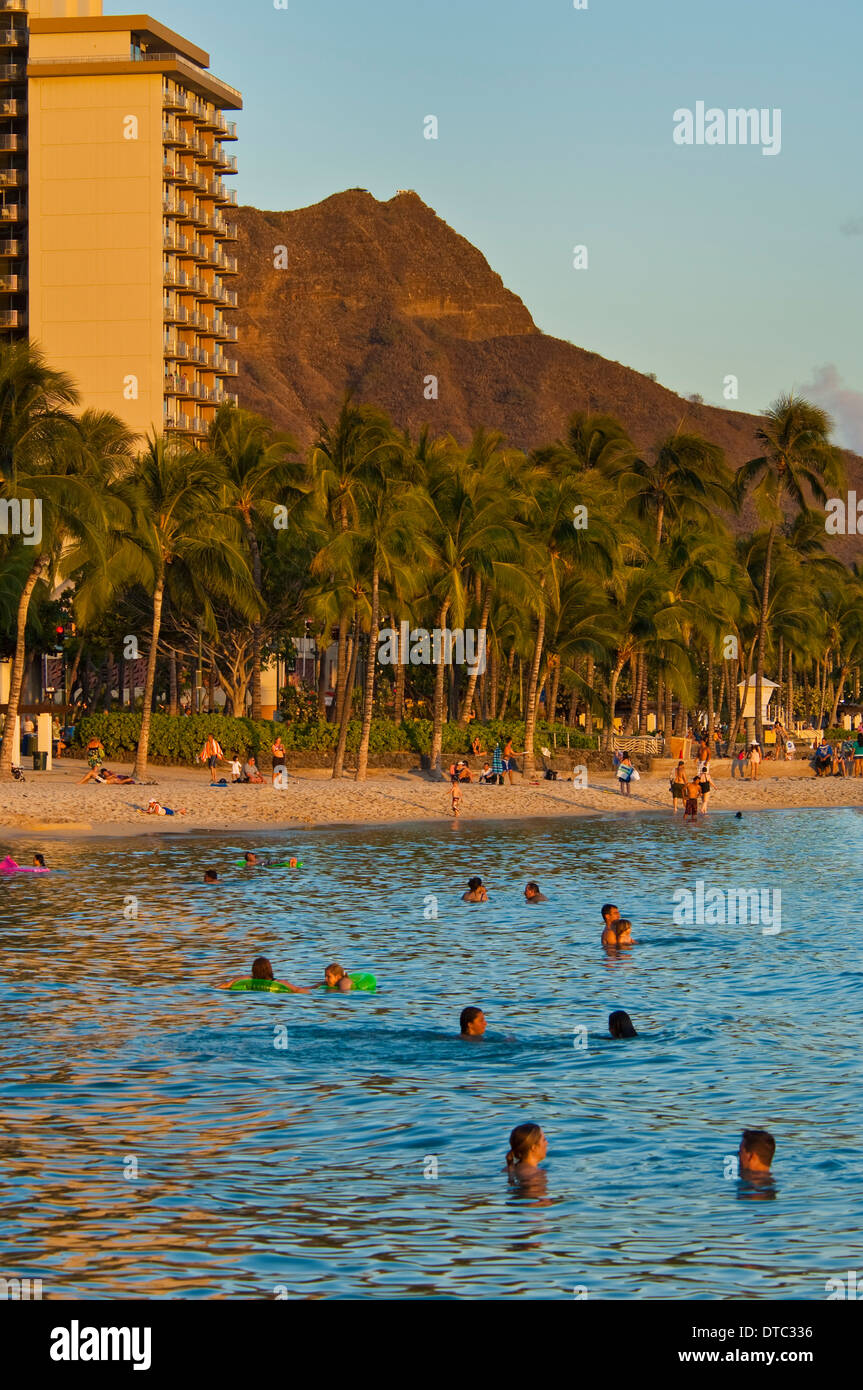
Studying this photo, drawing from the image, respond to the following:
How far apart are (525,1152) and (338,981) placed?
8303 millimetres

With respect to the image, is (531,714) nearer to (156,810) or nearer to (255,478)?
(255,478)

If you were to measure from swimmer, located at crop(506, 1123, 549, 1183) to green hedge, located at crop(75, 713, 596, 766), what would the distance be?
4105 cm

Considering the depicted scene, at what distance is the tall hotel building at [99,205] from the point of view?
327ft

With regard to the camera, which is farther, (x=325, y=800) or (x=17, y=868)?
(x=325, y=800)

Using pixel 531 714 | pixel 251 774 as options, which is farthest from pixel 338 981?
pixel 531 714

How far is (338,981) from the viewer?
2031 cm

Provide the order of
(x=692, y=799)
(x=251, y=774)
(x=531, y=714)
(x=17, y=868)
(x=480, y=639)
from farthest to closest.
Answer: (x=480, y=639) < (x=531, y=714) < (x=692, y=799) < (x=251, y=774) < (x=17, y=868)

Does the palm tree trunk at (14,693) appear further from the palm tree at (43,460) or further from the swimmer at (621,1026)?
the swimmer at (621,1026)

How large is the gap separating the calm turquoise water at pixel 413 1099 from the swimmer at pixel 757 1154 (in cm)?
19

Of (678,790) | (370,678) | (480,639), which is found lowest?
(678,790)

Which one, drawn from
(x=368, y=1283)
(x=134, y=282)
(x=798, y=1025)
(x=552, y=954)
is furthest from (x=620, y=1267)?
(x=134, y=282)

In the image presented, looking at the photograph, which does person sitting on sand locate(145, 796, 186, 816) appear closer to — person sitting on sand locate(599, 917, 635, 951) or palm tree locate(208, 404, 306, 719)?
palm tree locate(208, 404, 306, 719)
